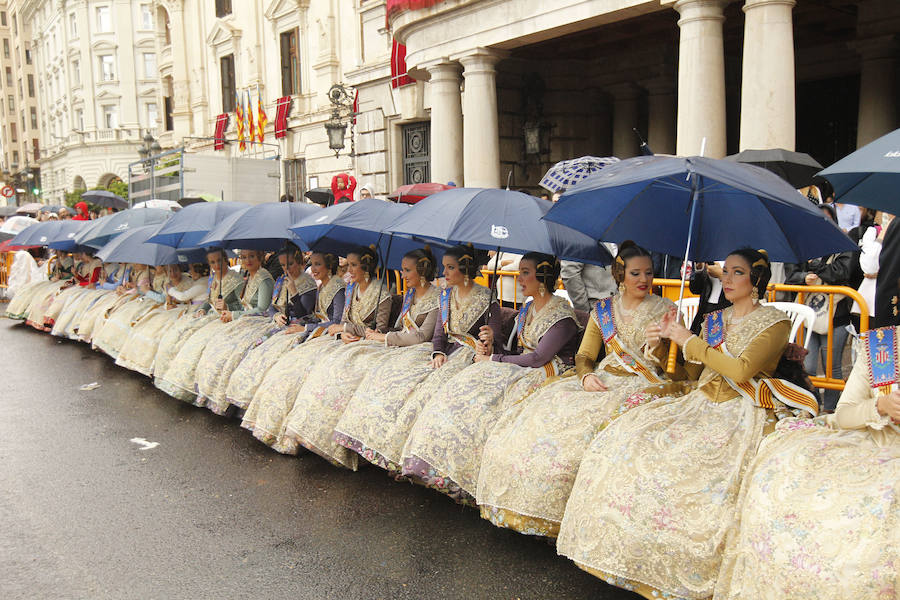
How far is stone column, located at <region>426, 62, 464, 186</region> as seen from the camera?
46.9ft

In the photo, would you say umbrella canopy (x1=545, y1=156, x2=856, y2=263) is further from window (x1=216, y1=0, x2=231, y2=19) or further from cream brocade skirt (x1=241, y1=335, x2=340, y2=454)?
window (x1=216, y1=0, x2=231, y2=19)

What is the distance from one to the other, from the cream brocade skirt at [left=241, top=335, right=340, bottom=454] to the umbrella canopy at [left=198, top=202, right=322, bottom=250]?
4.34 ft

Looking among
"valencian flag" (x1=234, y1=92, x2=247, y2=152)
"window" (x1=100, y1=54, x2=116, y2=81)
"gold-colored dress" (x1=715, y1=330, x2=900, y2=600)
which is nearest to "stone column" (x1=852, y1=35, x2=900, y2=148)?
"gold-colored dress" (x1=715, y1=330, x2=900, y2=600)

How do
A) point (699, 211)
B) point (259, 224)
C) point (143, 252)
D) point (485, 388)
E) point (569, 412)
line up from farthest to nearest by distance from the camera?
point (143, 252) < point (259, 224) < point (485, 388) < point (699, 211) < point (569, 412)

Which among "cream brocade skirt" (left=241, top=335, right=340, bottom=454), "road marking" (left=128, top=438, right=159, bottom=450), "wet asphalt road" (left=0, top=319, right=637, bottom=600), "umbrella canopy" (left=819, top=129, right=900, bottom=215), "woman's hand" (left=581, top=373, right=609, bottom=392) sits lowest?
"road marking" (left=128, top=438, right=159, bottom=450)

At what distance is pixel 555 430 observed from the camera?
4293 millimetres

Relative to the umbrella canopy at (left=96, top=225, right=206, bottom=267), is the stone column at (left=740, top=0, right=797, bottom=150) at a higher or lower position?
higher

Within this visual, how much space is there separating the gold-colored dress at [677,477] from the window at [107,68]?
198ft

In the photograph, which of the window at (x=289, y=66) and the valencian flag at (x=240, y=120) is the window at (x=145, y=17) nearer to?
the valencian flag at (x=240, y=120)

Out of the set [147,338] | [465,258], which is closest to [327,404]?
[465,258]

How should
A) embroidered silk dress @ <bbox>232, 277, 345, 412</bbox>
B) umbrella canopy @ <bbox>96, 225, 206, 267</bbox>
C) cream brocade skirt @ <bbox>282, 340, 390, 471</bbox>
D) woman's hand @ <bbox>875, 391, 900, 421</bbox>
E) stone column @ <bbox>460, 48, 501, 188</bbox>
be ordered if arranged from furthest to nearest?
stone column @ <bbox>460, 48, 501, 188</bbox> → umbrella canopy @ <bbox>96, 225, 206, 267</bbox> → embroidered silk dress @ <bbox>232, 277, 345, 412</bbox> → cream brocade skirt @ <bbox>282, 340, 390, 471</bbox> → woman's hand @ <bbox>875, 391, 900, 421</bbox>

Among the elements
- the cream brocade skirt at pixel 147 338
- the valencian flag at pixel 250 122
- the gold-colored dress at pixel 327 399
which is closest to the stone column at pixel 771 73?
the gold-colored dress at pixel 327 399

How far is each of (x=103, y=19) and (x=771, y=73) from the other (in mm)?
57311

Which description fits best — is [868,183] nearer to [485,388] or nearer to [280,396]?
[485,388]
